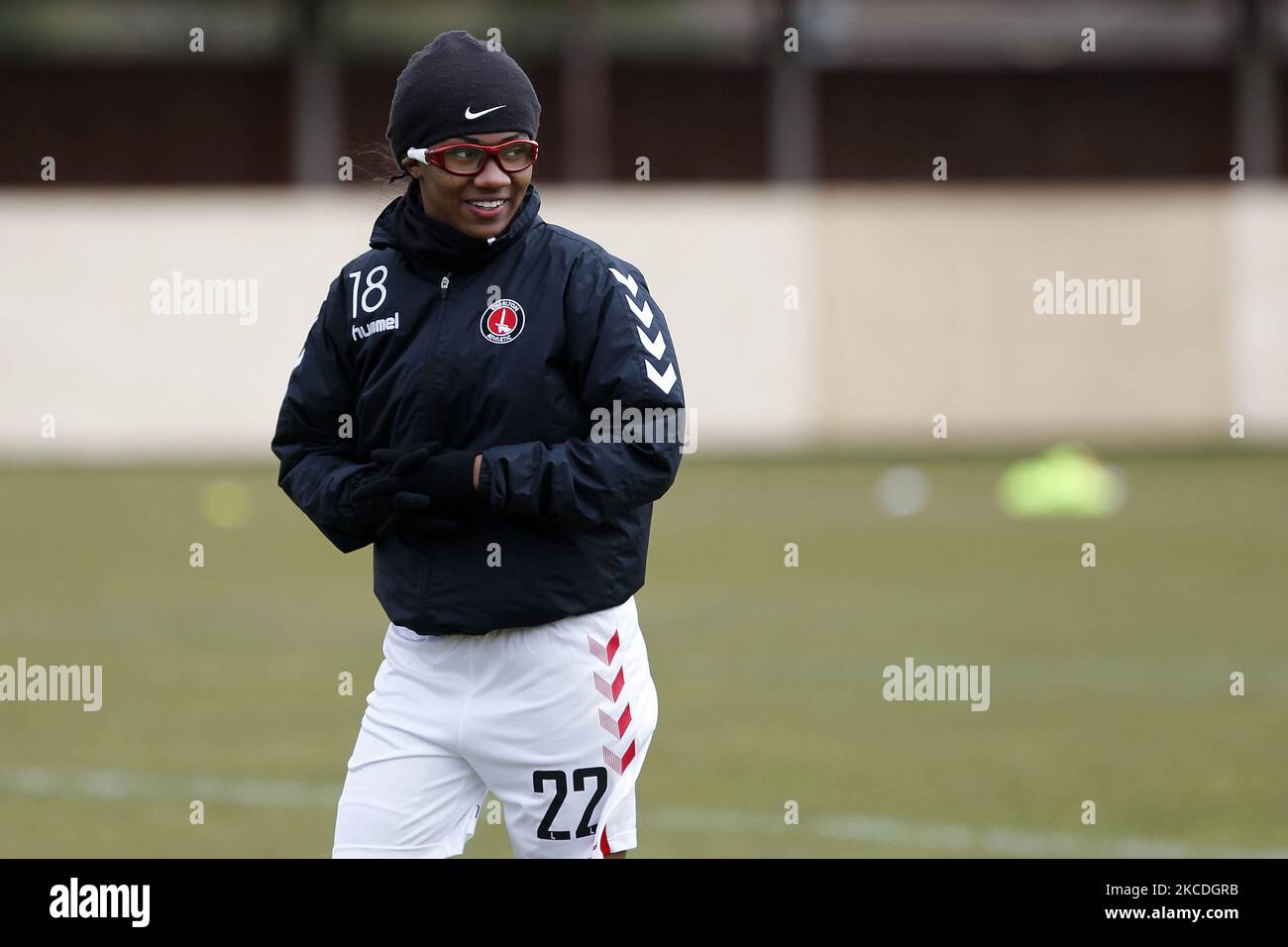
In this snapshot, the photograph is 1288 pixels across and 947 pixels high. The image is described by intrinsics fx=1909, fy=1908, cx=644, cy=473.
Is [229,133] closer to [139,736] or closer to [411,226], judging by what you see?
[139,736]

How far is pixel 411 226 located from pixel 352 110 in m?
24.9

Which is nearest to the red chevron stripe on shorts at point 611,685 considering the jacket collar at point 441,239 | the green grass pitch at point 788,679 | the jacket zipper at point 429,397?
the jacket zipper at point 429,397

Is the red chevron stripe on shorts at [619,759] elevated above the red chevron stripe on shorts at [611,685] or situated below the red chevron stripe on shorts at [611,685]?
below

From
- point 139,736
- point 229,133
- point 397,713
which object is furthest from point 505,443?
point 229,133

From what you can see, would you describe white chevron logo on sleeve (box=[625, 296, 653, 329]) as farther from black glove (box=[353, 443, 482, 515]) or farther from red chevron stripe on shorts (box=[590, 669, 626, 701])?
red chevron stripe on shorts (box=[590, 669, 626, 701])

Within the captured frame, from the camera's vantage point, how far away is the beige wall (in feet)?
→ 79.7

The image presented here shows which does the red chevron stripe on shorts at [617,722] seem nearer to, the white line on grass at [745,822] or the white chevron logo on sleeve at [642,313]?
the white chevron logo on sleeve at [642,313]

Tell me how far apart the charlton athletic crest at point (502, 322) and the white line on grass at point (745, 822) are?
3.23 m

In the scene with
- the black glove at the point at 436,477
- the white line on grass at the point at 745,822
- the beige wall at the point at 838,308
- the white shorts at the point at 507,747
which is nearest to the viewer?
the black glove at the point at 436,477

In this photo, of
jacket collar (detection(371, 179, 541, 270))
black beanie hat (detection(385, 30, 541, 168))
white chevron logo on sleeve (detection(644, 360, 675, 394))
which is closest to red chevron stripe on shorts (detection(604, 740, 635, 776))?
white chevron logo on sleeve (detection(644, 360, 675, 394))

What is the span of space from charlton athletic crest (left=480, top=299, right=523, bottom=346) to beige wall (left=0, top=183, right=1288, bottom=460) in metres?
→ 20.2

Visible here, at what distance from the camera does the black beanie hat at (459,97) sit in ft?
14.1

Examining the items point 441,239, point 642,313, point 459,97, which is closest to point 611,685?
point 642,313

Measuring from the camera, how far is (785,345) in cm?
2516
